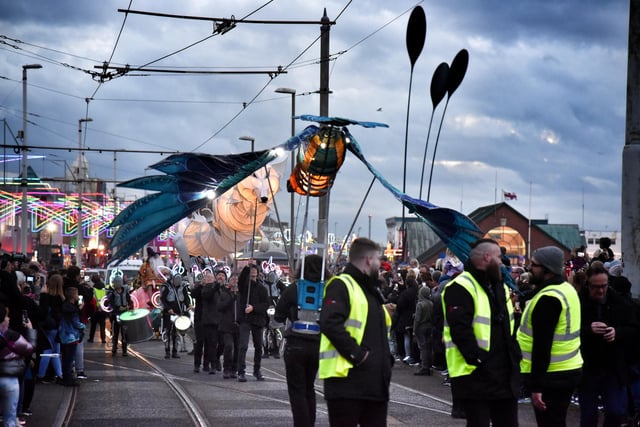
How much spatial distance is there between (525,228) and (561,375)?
7765 cm

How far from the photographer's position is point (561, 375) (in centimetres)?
800

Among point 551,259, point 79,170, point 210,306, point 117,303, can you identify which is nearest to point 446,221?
point 551,259

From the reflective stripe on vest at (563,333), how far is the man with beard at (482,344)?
1.45ft

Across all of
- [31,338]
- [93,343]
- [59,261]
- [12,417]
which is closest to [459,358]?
[12,417]

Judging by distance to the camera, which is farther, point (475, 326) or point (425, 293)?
point (425, 293)

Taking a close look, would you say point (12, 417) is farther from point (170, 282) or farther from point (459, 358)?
point (170, 282)

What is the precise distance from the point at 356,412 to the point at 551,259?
1849mm

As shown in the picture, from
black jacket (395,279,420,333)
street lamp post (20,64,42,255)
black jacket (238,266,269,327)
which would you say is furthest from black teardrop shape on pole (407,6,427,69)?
street lamp post (20,64,42,255)

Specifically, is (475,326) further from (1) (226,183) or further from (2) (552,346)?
(1) (226,183)

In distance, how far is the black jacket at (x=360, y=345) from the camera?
741cm

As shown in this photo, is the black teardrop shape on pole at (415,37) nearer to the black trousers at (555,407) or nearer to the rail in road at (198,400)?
the rail in road at (198,400)

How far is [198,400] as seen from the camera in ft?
49.1

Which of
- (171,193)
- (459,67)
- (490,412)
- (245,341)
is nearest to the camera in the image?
(490,412)

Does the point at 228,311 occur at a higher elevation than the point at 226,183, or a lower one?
lower
